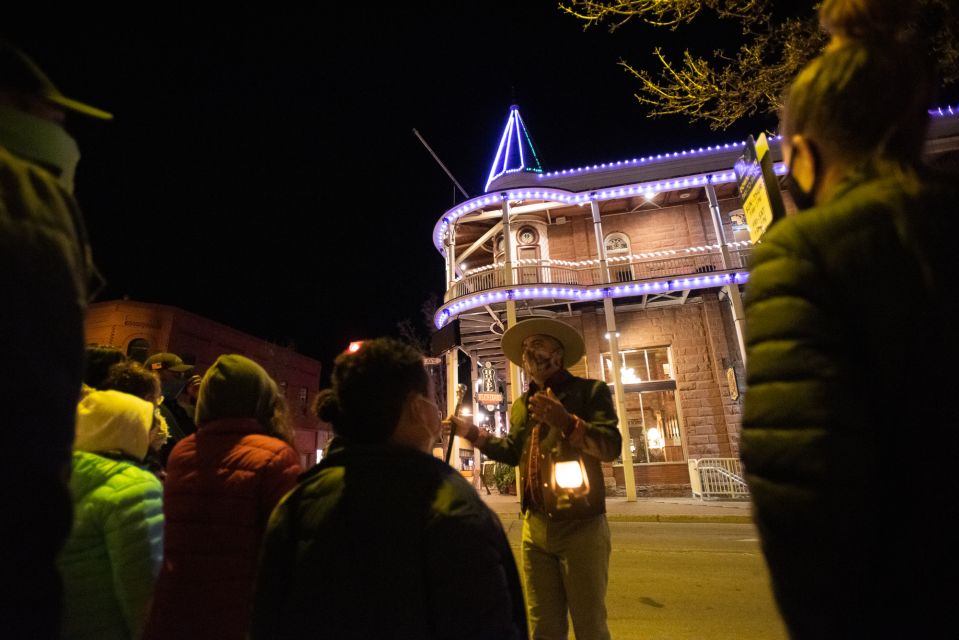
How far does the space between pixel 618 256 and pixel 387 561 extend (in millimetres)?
16168

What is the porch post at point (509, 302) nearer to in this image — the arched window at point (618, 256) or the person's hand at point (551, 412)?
the arched window at point (618, 256)

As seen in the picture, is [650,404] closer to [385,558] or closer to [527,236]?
[527,236]

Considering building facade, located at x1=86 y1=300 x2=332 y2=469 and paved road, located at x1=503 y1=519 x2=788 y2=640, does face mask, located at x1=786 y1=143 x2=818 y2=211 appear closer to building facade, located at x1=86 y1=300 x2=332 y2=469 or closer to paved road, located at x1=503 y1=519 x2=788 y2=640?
paved road, located at x1=503 y1=519 x2=788 y2=640

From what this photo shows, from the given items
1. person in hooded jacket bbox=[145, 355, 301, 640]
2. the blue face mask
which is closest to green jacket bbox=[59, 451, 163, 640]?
person in hooded jacket bbox=[145, 355, 301, 640]

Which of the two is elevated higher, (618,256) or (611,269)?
(618,256)

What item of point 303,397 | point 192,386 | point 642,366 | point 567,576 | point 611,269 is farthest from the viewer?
point 303,397

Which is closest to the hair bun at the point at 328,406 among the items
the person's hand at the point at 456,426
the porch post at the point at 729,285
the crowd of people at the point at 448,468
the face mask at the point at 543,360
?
the crowd of people at the point at 448,468

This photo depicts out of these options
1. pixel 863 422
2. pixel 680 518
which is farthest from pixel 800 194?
pixel 680 518

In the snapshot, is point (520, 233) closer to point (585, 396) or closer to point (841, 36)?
point (585, 396)

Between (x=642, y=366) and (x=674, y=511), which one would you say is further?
(x=642, y=366)

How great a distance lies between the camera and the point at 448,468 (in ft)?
5.34

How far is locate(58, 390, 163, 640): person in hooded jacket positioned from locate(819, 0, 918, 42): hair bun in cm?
310

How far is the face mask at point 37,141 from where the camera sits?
38.8 inches

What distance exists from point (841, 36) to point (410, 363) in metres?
1.71
